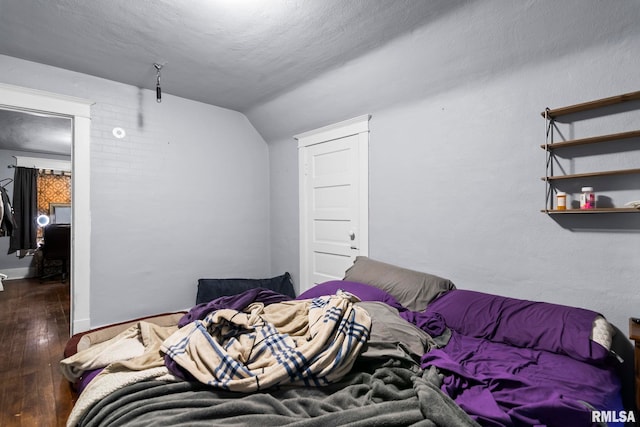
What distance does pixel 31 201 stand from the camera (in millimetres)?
6047

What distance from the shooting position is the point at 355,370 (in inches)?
54.1

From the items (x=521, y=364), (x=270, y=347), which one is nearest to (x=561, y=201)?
(x=521, y=364)

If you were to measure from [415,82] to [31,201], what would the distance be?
7.34 metres

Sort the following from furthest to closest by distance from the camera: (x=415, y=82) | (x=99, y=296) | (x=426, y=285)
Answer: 1. (x=99, y=296)
2. (x=415, y=82)
3. (x=426, y=285)

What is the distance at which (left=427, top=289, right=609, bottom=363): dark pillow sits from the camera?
1.57 metres

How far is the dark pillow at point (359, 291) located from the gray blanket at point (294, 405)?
1.02 meters

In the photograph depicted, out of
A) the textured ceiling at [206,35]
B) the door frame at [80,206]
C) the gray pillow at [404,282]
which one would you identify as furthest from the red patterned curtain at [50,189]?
the gray pillow at [404,282]

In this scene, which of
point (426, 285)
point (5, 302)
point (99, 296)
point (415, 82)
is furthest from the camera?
point (5, 302)

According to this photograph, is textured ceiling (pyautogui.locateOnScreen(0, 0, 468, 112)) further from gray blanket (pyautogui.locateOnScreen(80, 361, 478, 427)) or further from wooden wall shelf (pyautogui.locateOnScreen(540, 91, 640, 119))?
gray blanket (pyautogui.locateOnScreen(80, 361, 478, 427))

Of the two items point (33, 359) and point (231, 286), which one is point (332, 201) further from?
point (33, 359)

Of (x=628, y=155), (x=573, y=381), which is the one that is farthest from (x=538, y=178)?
(x=573, y=381)

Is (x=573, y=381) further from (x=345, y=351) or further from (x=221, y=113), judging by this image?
(x=221, y=113)

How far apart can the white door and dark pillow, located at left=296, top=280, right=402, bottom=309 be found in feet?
2.21

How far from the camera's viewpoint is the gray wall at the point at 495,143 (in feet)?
5.89
